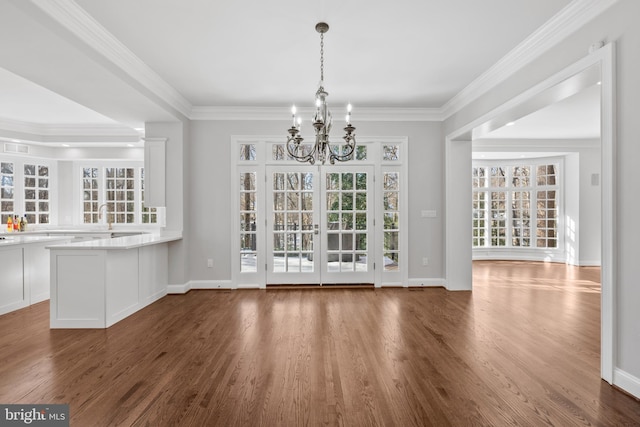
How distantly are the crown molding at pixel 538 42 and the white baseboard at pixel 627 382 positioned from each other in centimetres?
261

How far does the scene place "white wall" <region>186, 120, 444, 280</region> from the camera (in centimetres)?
523

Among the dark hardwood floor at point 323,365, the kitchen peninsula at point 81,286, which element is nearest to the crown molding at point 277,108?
the kitchen peninsula at point 81,286

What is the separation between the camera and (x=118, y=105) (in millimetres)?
4188

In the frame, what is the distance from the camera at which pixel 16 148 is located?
6148 millimetres

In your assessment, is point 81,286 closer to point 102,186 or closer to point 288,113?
point 288,113

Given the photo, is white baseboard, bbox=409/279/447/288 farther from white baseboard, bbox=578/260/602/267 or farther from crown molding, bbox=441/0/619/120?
white baseboard, bbox=578/260/602/267

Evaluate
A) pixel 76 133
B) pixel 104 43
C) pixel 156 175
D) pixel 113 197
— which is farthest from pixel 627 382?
pixel 76 133

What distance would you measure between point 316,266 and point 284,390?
317 centimetres

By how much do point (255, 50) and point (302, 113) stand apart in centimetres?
194

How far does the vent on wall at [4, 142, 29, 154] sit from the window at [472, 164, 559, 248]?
33.1ft

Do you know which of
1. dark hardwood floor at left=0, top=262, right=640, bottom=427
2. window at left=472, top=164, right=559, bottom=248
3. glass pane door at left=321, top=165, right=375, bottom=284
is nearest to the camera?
dark hardwood floor at left=0, top=262, right=640, bottom=427

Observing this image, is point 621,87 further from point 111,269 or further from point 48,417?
point 111,269

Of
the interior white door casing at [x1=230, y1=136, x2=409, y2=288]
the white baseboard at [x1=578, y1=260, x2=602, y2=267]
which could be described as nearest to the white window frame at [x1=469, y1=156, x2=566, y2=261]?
the white baseboard at [x1=578, y1=260, x2=602, y2=267]

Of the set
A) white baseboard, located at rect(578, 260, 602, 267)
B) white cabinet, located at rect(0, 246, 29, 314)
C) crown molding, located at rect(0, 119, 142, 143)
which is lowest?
white baseboard, located at rect(578, 260, 602, 267)
